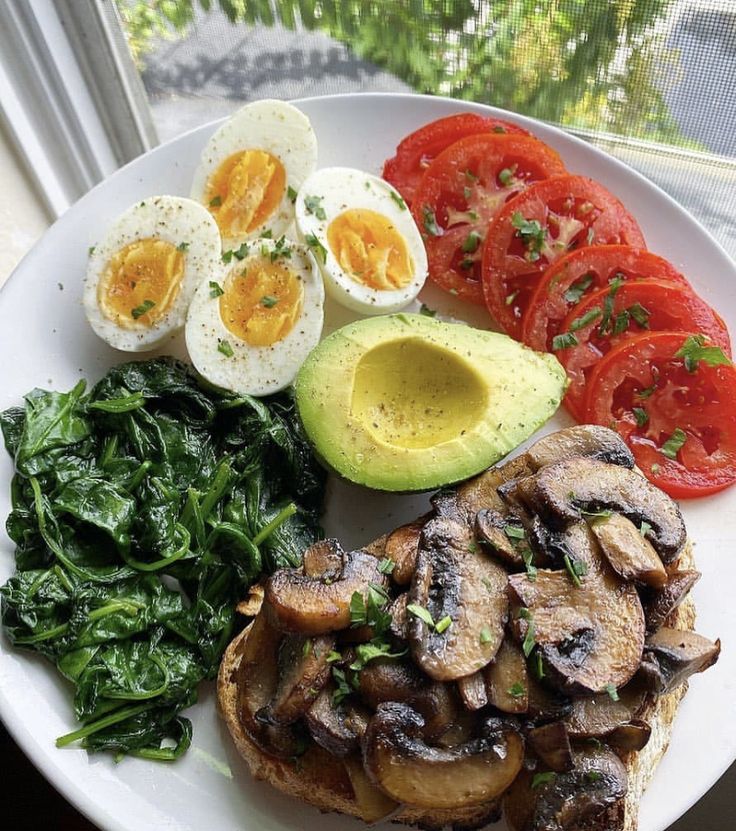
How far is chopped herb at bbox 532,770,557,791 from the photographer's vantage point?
69.7 inches

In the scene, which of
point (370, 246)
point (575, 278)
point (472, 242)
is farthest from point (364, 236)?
point (575, 278)

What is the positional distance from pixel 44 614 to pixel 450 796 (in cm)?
114

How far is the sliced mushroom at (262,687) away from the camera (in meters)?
1.91

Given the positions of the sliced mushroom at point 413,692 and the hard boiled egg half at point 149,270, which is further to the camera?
the hard boiled egg half at point 149,270

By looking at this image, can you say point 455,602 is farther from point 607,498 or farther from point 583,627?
point 607,498

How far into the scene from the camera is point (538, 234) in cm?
251

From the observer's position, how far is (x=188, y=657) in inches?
86.7

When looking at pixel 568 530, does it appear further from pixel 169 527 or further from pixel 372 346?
pixel 169 527

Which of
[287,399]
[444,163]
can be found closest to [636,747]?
[287,399]

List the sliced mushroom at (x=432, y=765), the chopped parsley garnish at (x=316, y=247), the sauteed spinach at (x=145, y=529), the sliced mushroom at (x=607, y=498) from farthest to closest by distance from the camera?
the chopped parsley garnish at (x=316, y=247)
the sauteed spinach at (x=145, y=529)
the sliced mushroom at (x=607, y=498)
the sliced mushroom at (x=432, y=765)

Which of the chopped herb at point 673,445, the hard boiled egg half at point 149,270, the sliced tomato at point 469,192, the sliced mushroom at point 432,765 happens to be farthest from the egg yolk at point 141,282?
the chopped herb at point 673,445

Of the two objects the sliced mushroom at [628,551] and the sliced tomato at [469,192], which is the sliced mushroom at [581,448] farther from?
the sliced tomato at [469,192]

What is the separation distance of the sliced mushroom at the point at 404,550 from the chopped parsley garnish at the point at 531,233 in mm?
931

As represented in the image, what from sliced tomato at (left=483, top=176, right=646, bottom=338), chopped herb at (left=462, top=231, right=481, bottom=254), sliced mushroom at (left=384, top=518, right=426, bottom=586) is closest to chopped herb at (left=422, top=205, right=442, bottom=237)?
chopped herb at (left=462, top=231, right=481, bottom=254)
